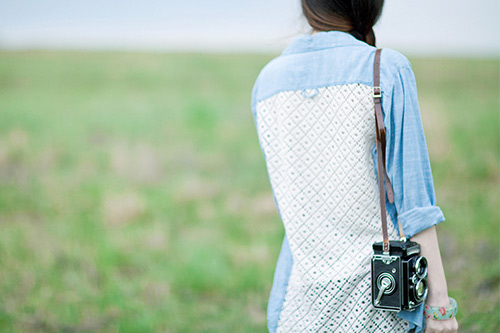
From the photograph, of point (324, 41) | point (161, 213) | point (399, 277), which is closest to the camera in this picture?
point (399, 277)

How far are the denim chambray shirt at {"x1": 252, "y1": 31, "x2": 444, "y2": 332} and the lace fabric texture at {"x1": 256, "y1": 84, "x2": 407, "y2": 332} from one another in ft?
0.15

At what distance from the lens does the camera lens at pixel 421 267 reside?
50.0 inches

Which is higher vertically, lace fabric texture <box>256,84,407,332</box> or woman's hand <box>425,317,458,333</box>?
lace fabric texture <box>256,84,407,332</box>

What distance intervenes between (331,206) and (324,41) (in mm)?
483

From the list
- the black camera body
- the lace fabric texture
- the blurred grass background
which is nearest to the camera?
the black camera body

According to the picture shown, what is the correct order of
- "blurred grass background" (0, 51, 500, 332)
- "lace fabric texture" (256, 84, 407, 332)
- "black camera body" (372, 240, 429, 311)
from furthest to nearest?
"blurred grass background" (0, 51, 500, 332) → "lace fabric texture" (256, 84, 407, 332) → "black camera body" (372, 240, 429, 311)

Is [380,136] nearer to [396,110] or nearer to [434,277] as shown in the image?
[396,110]

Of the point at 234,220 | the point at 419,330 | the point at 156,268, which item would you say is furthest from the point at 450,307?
the point at 234,220

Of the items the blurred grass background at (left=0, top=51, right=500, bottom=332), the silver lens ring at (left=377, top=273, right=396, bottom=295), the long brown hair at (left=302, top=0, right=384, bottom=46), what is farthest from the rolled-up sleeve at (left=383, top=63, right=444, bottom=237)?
the blurred grass background at (left=0, top=51, right=500, bottom=332)

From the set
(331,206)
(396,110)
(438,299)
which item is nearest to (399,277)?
(438,299)

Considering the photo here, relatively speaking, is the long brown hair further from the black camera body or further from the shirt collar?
the black camera body

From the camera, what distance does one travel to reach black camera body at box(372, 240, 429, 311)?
1262 mm

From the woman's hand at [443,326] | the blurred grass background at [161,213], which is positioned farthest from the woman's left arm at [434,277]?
the blurred grass background at [161,213]

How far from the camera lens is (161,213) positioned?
634 centimetres
